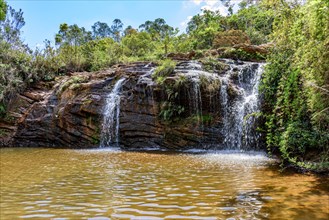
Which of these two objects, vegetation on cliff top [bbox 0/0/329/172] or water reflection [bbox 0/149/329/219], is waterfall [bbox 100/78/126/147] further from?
water reflection [bbox 0/149/329/219]

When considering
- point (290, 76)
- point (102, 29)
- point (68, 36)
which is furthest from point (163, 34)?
point (102, 29)

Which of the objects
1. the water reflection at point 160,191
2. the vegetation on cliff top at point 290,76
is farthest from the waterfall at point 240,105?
the water reflection at point 160,191

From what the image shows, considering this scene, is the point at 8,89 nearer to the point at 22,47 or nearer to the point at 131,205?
the point at 22,47

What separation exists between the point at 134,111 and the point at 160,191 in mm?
8028

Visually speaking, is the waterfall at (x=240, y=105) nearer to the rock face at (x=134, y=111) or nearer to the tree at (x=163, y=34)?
the rock face at (x=134, y=111)

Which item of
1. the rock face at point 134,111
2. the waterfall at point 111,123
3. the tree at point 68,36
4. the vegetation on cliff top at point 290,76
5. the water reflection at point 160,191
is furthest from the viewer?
the tree at point 68,36

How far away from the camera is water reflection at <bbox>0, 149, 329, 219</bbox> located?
432 cm

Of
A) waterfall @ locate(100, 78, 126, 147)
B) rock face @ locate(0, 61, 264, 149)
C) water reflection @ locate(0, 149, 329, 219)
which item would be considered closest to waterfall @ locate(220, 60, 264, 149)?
rock face @ locate(0, 61, 264, 149)

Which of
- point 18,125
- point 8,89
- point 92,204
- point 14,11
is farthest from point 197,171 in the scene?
point 14,11

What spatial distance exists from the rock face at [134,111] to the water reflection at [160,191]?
4.09 m

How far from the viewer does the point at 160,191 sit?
544cm

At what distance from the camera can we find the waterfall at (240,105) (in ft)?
37.0

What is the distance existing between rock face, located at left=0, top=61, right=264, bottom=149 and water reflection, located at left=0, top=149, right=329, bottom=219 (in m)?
4.09

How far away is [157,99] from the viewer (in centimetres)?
1320
